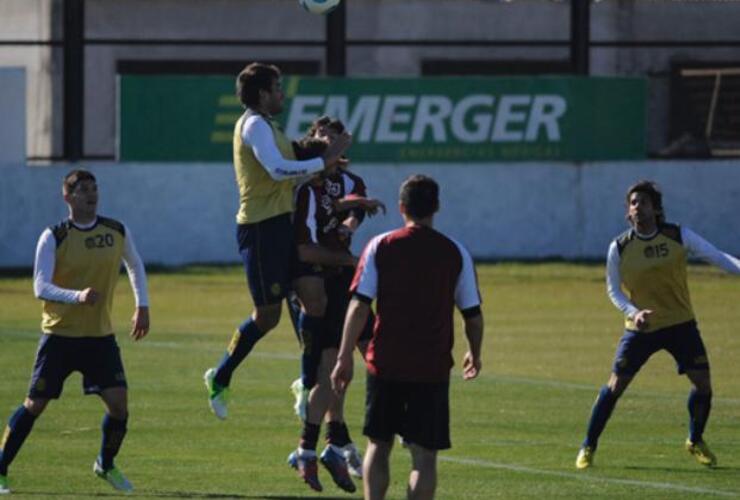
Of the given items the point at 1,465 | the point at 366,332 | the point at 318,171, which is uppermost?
the point at 318,171

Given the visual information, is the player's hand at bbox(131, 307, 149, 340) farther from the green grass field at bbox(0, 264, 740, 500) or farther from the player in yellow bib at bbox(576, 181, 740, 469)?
the player in yellow bib at bbox(576, 181, 740, 469)

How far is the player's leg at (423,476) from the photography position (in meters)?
10.3

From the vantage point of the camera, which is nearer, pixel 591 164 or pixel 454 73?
pixel 591 164

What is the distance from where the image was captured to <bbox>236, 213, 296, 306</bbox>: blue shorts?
43.2ft

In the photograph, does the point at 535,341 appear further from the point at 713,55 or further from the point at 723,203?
the point at 713,55

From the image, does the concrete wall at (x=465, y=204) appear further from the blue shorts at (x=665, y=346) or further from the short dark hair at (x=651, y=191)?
the short dark hair at (x=651, y=191)

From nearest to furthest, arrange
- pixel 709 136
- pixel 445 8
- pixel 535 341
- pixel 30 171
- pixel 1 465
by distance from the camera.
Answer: pixel 1 465 < pixel 535 341 < pixel 30 171 < pixel 709 136 < pixel 445 8

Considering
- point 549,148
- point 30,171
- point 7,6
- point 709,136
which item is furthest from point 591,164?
point 7,6

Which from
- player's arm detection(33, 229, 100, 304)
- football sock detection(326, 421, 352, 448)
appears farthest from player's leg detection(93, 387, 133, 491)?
football sock detection(326, 421, 352, 448)

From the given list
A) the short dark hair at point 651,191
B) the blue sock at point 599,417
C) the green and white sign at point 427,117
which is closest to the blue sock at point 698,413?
the blue sock at point 599,417

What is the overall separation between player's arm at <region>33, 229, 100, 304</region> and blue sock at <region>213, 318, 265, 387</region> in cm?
146

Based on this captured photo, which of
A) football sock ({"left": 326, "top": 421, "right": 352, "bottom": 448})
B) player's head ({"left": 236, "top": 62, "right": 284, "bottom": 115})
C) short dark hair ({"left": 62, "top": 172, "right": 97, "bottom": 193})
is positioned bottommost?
football sock ({"left": 326, "top": 421, "right": 352, "bottom": 448})

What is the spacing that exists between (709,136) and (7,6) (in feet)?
48.8

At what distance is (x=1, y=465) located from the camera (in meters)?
12.7
